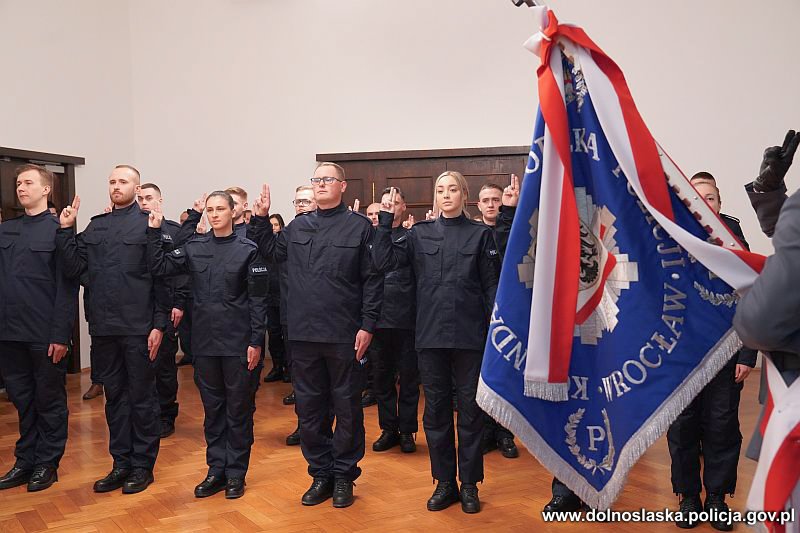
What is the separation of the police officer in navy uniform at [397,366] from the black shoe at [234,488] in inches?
44.0

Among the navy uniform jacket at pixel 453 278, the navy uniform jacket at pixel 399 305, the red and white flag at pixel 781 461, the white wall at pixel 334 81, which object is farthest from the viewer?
the white wall at pixel 334 81

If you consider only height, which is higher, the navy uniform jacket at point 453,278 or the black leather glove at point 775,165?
the black leather glove at point 775,165

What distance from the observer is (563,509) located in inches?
146

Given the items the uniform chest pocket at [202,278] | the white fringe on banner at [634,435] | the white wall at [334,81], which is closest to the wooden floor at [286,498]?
the uniform chest pocket at [202,278]

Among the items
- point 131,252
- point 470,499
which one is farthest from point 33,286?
point 470,499

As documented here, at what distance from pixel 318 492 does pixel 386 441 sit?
3.63 ft

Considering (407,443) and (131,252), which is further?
(407,443)

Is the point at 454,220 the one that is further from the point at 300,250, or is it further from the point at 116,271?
the point at 116,271

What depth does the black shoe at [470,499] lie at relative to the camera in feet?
12.5

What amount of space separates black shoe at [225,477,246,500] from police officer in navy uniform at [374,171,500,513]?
1.06 meters

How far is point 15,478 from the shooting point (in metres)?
4.36

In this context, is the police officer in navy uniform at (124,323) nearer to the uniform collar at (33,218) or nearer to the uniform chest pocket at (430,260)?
the uniform collar at (33,218)

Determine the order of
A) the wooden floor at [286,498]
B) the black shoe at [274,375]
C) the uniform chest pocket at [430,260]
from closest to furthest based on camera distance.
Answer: the wooden floor at [286,498]
the uniform chest pocket at [430,260]
the black shoe at [274,375]

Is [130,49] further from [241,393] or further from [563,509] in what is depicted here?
[563,509]
